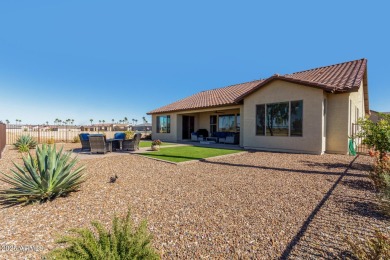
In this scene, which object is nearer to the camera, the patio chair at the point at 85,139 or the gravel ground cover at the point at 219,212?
the gravel ground cover at the point at 219,212

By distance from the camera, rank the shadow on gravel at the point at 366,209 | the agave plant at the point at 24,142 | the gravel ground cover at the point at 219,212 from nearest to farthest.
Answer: the gravel ground cover at the point at 219,212 < the shadow on gravel at the point at 366,209 < the agave plant at the point at 24,142

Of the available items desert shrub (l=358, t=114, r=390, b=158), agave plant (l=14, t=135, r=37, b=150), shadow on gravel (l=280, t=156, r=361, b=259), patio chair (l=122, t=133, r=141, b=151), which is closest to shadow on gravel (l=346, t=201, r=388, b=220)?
shadow on gravel (l=280, t=156, r=361, b=259)

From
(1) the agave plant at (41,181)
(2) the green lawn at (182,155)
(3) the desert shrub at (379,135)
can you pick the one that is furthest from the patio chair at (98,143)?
(3) the desert shrub at (379,135)

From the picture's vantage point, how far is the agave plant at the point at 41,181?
14.2 feet

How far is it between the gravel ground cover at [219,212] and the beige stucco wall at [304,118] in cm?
388

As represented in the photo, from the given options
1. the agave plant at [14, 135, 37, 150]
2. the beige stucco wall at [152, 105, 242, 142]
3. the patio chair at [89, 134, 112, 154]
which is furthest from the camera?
the beige stucco wall at [152, 105, 242, 142]

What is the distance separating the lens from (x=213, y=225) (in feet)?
10.6

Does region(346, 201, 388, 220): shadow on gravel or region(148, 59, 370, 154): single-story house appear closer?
region(346, 201, 388, 220): shadow on gravel

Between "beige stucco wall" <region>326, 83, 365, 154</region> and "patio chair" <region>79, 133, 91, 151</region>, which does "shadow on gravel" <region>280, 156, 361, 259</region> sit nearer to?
"beige stucco wall" <region>326, 83, 365, 154</region>

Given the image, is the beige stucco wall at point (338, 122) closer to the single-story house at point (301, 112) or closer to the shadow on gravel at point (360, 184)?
the single-story house at point (301, 112)

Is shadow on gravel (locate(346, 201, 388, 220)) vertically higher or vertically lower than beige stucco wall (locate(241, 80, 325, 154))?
lower

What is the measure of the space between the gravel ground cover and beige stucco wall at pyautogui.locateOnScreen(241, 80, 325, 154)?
388 centimetres

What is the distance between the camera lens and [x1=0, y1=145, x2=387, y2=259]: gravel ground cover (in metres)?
2.68

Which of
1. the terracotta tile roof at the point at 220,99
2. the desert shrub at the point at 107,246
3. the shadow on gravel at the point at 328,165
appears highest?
the terracotta tile roof at the point at 220,99
